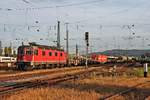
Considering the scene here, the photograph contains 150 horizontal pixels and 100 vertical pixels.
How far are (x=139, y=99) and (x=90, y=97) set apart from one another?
2.06 m

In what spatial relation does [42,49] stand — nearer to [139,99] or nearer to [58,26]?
[58,26]

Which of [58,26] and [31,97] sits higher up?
[58,26]

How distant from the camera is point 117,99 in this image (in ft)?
49.0

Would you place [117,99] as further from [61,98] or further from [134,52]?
[134,52]

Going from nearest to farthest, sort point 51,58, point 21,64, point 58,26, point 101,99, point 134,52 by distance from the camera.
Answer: point 101,99 → point 21,64 → point 51,58 → point 58,26 → point 134,52

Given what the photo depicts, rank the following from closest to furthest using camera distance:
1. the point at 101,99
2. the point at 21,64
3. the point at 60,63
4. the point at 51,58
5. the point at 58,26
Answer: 1. the point at 101,99
2. the point at 21,64
3. the point at 51,58
4. the point at 60,63
5. the point at 58,26

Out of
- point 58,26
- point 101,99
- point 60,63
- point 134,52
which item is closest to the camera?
point 101,99

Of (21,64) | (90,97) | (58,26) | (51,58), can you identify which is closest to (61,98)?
(90,97)

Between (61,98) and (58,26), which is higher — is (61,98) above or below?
below

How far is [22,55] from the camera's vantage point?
47094 mm

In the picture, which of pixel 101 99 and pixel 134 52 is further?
pixel 134 52

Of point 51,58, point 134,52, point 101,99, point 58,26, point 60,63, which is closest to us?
point 101,99

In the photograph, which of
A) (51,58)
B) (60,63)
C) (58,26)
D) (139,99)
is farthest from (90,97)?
(58,26)

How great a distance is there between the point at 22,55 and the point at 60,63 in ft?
40.9
